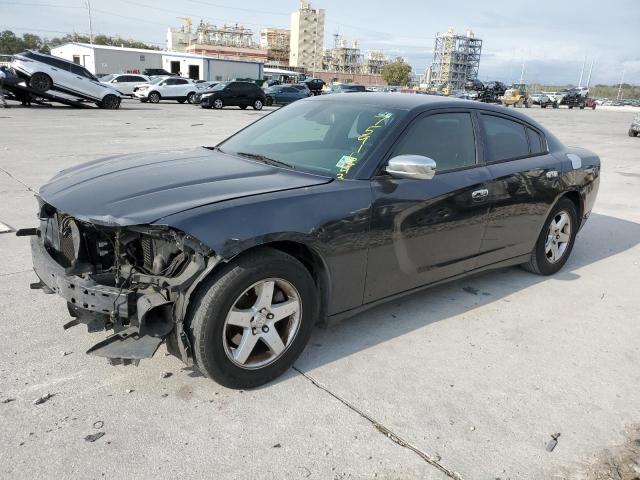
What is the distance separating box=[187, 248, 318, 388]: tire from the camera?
2688 millimetres

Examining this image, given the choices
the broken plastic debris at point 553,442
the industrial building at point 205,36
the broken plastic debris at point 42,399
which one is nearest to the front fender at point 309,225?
the broken plastic debris at point 42,399

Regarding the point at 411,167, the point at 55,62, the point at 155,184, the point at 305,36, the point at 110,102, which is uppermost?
the point at 305,36

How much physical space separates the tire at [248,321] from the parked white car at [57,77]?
21342 millimetres

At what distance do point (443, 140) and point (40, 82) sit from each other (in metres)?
21.0

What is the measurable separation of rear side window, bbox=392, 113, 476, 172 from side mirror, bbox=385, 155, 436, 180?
211 millimetres

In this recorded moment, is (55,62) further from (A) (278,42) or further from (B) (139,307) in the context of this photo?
(A) (278,42)

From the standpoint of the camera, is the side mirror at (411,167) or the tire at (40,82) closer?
the side mirror at (411,167)

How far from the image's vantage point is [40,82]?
67.5ft

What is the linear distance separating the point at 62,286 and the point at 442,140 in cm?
267

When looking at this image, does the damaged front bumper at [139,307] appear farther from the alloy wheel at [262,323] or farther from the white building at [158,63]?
the white building at [158,63]

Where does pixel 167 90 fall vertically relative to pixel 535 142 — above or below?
below

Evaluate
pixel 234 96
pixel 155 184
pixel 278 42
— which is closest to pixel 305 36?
pixel 278 42

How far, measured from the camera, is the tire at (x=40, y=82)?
20406 millimetres

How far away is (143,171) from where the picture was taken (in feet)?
10.9
